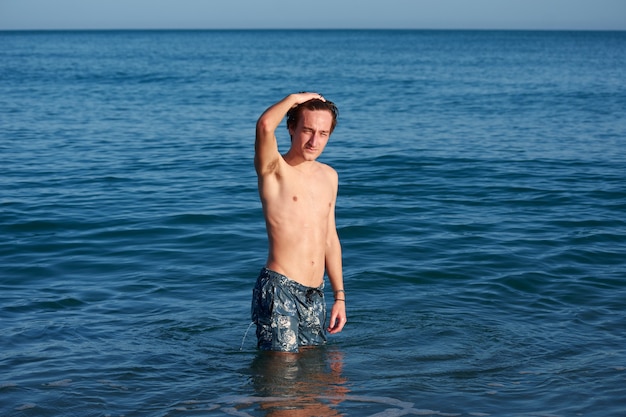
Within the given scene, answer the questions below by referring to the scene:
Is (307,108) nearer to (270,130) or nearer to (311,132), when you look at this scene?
(311,132)

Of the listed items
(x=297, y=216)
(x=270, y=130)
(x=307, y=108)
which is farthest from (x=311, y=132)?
(x=297, y=216)

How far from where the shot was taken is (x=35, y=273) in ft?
29.6

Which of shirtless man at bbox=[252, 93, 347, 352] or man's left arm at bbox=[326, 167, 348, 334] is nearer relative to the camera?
shirtless man at bbox=[252, 93, 347, 352]

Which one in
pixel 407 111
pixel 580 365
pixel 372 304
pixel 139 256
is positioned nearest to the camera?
pixel 580 365

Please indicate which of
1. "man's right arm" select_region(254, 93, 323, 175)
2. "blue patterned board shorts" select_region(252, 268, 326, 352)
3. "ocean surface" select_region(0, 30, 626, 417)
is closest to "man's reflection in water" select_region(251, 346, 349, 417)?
"ocean surface" select_region(0, 30, 626, 417)

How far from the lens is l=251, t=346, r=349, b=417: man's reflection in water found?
5.27m

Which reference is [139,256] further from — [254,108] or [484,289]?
[254,108]

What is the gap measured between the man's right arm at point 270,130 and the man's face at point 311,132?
12cm

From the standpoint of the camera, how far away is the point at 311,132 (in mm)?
5332

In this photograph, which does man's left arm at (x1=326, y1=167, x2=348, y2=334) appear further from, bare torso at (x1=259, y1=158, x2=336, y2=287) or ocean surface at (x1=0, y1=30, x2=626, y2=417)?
ocean surface at (x1=0, y1=30, x2=626, y2=417)

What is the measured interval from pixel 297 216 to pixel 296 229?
9 centimetres

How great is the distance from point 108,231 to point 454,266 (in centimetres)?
488

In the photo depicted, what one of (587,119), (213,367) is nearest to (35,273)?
(213,367)

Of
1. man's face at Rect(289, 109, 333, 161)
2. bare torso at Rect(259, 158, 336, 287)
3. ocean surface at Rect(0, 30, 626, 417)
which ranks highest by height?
man's face at Rect(289, 109, 333, 161)
